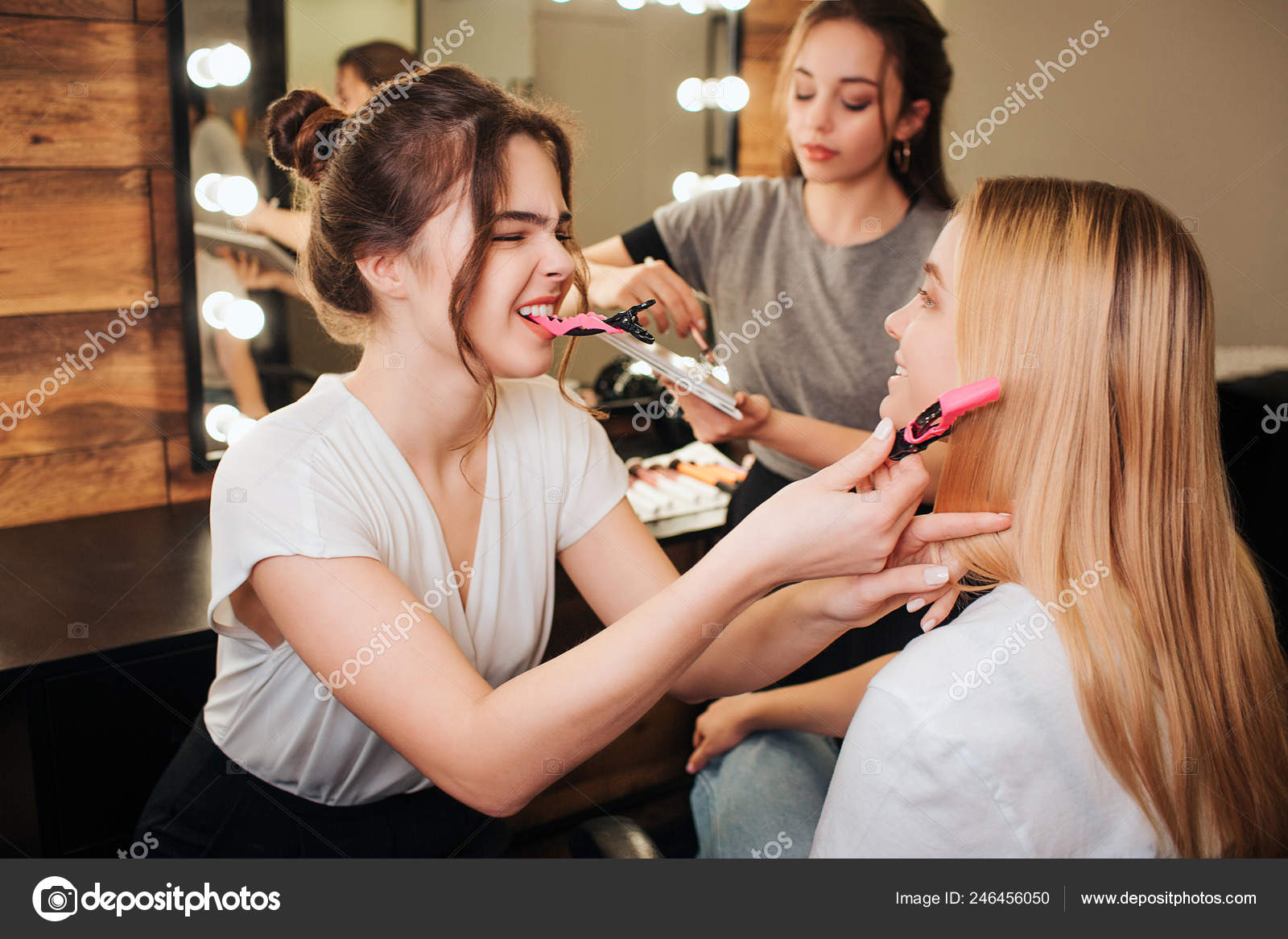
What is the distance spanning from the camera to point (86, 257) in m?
1.19

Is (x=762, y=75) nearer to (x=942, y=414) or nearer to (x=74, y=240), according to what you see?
(x=74, y=240)

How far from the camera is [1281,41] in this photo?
3.91ft

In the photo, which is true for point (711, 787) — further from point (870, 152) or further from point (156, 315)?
point (156, 315)

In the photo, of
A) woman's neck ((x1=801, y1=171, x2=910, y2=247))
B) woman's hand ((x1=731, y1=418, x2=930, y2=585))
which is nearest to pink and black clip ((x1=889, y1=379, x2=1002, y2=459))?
woman's hand ((x1=731, y1=418, x2=930, y2=585))

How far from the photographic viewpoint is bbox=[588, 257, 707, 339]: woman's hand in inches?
45.4

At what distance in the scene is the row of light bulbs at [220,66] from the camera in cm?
122

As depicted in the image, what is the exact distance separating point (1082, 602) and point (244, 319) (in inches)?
42.6

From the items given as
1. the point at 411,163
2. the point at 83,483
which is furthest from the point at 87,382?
the point at 411,163

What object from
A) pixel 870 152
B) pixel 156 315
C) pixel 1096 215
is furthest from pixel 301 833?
pixel 870 152

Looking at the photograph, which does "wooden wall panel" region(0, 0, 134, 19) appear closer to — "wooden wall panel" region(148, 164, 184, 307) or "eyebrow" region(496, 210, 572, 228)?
"wooden wall panel" region(148, 164, 184, 307)

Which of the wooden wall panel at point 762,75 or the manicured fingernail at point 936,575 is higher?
the wooden wall panel at point 762,75
